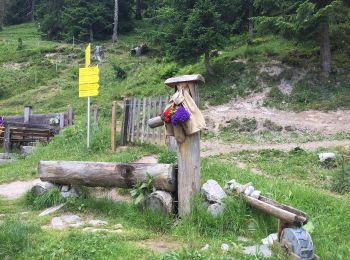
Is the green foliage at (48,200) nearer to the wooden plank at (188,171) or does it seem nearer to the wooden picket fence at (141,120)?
the wooden plank at (188,171)

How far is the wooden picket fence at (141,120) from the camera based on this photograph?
1130 cm

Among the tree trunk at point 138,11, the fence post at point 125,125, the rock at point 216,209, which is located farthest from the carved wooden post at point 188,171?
the tree trunk at point 138,11

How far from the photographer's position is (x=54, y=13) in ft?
154

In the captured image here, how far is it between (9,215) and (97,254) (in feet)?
8.37

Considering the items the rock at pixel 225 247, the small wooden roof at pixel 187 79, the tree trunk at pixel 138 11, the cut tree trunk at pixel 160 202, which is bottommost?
the rock at pixel 225 247

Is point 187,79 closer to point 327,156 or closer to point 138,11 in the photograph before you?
point 327,156

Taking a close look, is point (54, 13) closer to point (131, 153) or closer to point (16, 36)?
point (16, 36)

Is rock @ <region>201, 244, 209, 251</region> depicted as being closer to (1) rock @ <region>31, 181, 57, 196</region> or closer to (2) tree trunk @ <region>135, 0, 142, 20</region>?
(1) rock @ <region>31, 181, 57, 196</region>

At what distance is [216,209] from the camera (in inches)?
223

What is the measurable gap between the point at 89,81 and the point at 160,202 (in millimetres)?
6782

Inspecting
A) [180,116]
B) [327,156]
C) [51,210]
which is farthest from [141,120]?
[180,116]

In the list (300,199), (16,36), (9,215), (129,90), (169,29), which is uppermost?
(16,36)

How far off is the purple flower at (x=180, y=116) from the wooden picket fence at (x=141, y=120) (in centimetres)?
512

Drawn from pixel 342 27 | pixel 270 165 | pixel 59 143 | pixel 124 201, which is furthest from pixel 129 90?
pixel 124 201
